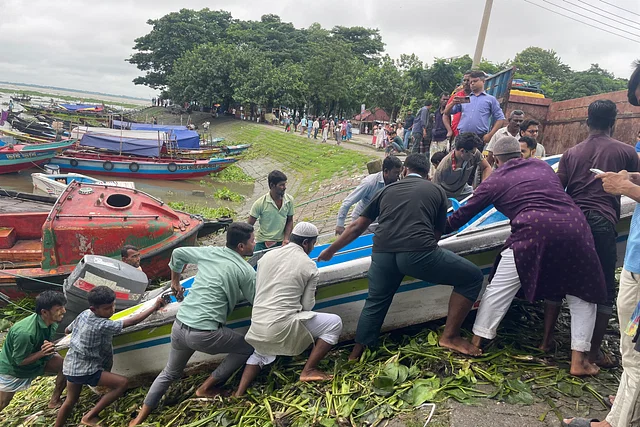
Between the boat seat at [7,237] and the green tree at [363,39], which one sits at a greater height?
the green tree at [363,39]

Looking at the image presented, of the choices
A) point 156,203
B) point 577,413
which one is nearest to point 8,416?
point 156,203

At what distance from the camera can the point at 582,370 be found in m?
3.09

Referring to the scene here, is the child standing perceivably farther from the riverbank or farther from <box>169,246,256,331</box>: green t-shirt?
<box>169,246,256,331</box>: green t-shirt

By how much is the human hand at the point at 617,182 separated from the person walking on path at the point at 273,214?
3.57 metres

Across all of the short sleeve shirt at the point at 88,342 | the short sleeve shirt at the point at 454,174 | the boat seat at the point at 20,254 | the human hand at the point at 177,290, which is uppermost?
the short sleeve shirt at the point at 454,174

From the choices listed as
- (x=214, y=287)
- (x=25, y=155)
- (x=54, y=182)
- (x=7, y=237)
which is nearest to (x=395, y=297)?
(x=214, y=287)

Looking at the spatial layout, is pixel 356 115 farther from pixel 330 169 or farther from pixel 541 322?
pixel 541 322

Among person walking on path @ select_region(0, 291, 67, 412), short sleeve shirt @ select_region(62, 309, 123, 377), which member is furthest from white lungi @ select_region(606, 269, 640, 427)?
person walking on path @ select_region(0, 291, 67, 412)

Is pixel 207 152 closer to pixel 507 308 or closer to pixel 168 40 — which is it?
pixel 507 308

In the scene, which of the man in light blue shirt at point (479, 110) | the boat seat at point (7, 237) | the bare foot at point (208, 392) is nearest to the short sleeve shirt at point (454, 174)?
the man in light blue shirt at point (479, 110)

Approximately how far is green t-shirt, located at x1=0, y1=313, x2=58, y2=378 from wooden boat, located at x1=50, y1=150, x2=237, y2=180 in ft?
56.7

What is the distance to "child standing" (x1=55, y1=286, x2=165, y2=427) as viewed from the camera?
3.84m

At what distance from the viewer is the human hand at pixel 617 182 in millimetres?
2400

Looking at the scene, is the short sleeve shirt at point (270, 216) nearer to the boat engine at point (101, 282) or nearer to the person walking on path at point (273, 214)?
the person walking on path at point (273, 214)
